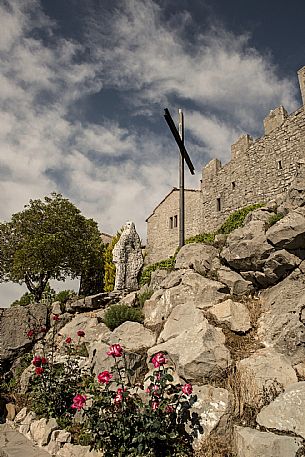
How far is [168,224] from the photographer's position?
27797 millimetres

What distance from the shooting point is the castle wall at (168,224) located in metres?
24.9

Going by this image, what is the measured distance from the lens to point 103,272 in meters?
21.1

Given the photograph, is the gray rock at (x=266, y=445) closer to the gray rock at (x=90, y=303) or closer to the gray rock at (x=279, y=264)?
the gray rock at (x=279, y=264)

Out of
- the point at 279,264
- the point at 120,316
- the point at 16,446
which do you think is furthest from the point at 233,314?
the point at 16,446

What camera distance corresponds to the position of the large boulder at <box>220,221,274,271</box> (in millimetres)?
7648

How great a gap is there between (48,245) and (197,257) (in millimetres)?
11144

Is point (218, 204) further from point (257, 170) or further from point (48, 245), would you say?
point (48, 245)

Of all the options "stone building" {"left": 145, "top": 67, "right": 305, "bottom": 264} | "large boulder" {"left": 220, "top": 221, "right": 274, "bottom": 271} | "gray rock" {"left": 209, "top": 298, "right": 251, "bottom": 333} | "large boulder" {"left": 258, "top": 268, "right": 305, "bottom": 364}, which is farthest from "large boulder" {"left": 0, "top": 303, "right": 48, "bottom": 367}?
"stone building" {"left": 145, "top": 67, "right": 305, "bottom": 264}

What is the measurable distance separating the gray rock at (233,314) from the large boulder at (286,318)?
0.29 meters

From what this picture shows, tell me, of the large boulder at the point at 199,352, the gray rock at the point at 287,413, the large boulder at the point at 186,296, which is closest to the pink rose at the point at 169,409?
the large boulder at the point at 199,352

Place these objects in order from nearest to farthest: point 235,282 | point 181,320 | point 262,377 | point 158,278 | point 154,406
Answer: point 154,406, point 262,377, point 181,320, point 235,282, point 158,278

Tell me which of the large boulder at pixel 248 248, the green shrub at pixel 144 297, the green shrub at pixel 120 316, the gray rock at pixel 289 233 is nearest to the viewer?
the gray rock at pixel 289 233

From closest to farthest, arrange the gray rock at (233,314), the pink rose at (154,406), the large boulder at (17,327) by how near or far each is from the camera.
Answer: the pink rose at (154,406) → the gray rock at (233,314) → the large boulder at (17,327)

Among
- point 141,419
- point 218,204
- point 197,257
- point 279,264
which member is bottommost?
point 141,419
